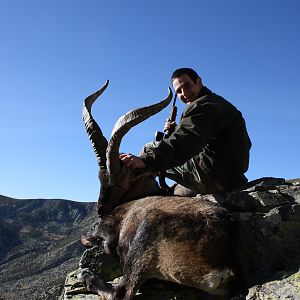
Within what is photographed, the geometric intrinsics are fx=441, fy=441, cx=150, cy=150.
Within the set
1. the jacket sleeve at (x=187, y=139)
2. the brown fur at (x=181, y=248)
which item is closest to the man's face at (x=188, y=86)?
the jacket sleeve at (x=187, y=139)

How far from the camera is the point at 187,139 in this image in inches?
282

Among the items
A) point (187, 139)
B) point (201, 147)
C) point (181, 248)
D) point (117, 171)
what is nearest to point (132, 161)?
point (117, 171)

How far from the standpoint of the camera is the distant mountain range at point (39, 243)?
6162cm

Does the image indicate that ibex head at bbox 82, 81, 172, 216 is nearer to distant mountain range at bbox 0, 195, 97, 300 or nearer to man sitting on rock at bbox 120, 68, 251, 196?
man sitting on rock at bbox 120, 68, 251, 196

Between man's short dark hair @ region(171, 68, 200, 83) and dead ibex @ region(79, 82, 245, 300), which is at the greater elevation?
man's short dark hair @ region(171, 68, 200, 83)

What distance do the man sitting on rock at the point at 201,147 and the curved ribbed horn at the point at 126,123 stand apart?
0.33 meters

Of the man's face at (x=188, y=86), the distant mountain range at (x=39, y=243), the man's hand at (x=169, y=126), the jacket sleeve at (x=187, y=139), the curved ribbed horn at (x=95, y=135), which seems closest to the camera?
the jacket sleeve at (x=187, y=139)

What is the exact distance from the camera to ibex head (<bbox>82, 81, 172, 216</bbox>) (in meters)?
7.64

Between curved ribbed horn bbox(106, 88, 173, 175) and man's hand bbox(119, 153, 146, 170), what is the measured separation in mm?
275

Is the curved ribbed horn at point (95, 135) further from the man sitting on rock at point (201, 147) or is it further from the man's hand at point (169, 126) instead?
the man's hand at point (169, 126)

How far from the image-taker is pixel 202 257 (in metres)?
5.25

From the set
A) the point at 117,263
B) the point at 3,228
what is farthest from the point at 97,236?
the point at 3,228

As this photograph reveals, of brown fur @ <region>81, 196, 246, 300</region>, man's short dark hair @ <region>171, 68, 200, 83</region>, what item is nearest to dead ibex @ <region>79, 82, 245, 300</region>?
brown fur @ <region>81, 196, 246, 300</region>

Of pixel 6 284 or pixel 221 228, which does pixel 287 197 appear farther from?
pixel 6 284
